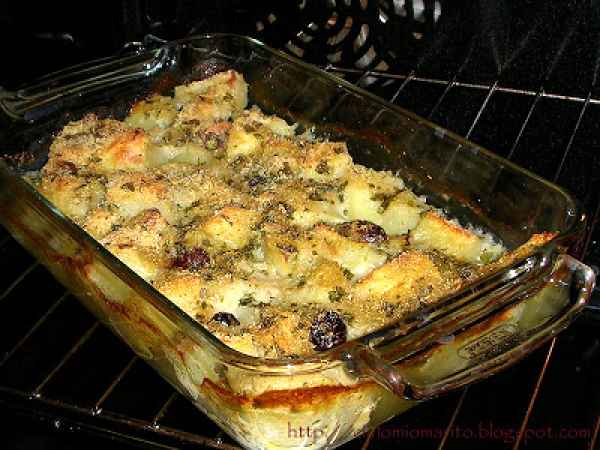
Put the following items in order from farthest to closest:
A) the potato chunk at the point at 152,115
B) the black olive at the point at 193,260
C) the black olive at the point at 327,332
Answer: the potato chunk at the point at 152,115 < the black olive at the point at 193,260 < the black olive at the point at 327,332

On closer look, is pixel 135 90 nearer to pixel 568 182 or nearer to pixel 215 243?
pixel 215 243

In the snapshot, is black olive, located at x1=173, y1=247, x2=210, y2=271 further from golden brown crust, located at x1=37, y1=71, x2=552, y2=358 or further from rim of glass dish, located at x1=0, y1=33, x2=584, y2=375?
rim of glass dish, located at x1=0, y1=33, x2=584, y2=375

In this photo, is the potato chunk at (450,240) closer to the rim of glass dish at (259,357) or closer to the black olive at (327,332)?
the rim of glass dish at (259,357)

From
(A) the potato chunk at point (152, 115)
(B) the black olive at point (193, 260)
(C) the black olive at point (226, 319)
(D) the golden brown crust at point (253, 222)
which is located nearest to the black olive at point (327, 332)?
(D) the golden brown crust at point (253, 222)

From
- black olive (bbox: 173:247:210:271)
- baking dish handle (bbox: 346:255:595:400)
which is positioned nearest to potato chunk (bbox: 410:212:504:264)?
baking dish handle (bbox: 346:255:595:400)

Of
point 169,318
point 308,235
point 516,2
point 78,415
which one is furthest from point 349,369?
point 516,2

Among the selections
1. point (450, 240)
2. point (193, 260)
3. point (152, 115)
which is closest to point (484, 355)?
point (450, 240)
